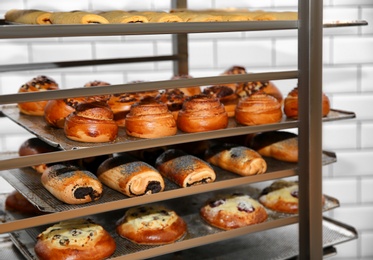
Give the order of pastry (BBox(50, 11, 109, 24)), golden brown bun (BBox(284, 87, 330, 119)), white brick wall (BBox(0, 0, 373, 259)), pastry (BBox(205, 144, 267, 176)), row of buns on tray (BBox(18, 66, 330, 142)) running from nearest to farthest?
pastry (BBox(50, 11, 109, 24)), row of buns on tray (BBox(18, 66, 330, 142)), pastry (BBox(205, 144, 267, 176)), golden brown bun (BBox(284, 87, 330, 119)), white brick wall (BBox(0, 0, 373, 259))

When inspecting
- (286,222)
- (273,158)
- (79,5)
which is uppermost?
(79,5)

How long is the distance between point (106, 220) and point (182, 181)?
1.43 feet

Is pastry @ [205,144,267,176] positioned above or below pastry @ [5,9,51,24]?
below

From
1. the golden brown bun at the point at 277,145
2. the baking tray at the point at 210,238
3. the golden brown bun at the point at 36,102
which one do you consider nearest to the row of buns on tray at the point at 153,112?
the golden brown bun at the point at 36,102

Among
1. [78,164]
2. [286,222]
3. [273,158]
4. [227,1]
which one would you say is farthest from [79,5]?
[286,222]

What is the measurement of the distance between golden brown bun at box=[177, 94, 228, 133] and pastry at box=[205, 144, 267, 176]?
15cm

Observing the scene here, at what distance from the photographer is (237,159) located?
7.02 feet

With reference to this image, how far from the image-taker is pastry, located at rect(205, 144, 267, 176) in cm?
211

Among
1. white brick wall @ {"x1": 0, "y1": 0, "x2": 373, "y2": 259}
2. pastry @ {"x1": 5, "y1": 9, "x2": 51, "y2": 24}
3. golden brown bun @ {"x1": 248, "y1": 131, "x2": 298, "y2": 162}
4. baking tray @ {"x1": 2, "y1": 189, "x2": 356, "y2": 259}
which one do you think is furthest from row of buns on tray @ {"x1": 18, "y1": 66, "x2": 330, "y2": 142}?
white brick wall @ {"x1": 0, "y1": 0, "x2": 373, "y2": 259}

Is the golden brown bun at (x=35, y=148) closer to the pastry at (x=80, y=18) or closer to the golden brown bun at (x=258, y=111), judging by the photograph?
the pastry at (x=80, y=18)

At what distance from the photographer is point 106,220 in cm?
229

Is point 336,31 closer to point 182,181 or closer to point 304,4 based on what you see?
point 304,4

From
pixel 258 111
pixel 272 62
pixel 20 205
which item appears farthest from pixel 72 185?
pixel 272 62

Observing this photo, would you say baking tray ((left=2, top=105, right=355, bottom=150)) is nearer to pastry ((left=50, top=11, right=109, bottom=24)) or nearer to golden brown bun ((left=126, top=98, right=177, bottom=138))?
golden brown bun ((left=126, top=98, right=177, bottom=138))
